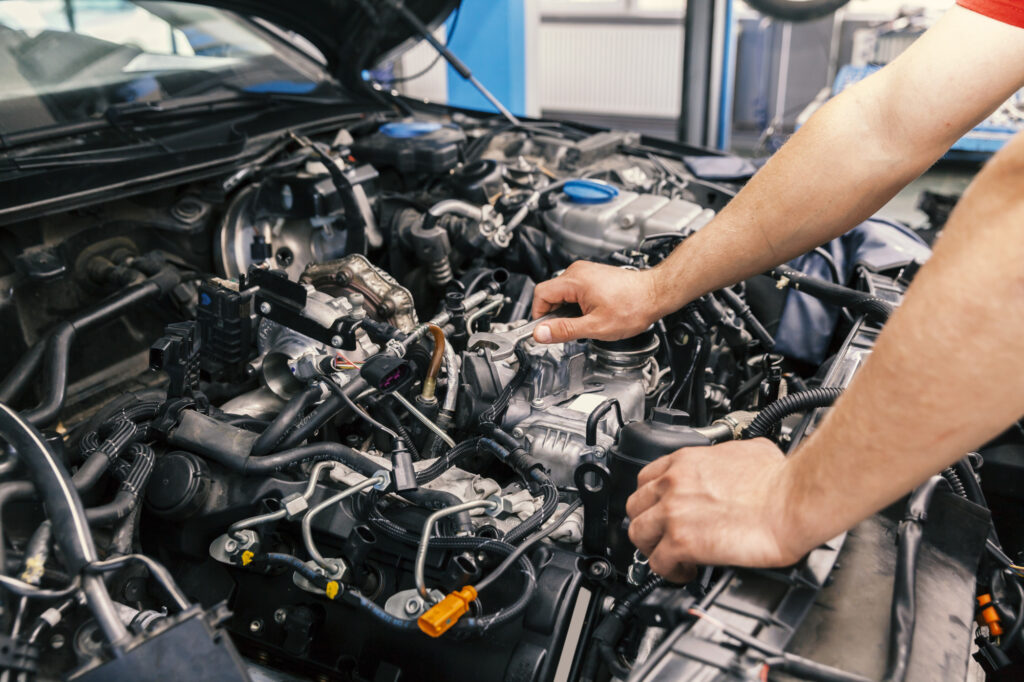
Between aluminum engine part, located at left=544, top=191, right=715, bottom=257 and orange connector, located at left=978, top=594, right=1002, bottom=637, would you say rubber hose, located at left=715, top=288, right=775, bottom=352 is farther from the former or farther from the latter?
orange connector, located at left=978, top=594, right=1002, bottom=637

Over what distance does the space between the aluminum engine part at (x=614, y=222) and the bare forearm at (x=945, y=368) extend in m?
1.06

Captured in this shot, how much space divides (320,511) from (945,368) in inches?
31.3

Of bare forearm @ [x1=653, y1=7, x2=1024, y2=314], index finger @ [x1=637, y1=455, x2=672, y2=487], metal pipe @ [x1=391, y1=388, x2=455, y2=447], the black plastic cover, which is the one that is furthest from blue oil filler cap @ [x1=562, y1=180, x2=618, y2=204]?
index finger @ [x1=637, y1=455, x2=672, y2=487]

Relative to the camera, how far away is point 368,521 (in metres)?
1.13

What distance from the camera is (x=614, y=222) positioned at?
1834 mm

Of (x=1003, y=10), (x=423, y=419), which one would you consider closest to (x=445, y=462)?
(x=423, y=419)

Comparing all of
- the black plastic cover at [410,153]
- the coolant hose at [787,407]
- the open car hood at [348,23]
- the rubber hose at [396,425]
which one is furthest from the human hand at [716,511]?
the open car hood at [348,23]

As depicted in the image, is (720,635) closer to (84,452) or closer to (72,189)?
(84,452)

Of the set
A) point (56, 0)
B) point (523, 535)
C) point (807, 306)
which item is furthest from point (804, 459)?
point (56, 0)

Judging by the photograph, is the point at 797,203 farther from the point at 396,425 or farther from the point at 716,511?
the point at 396,425

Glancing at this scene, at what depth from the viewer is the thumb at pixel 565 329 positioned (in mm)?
1365

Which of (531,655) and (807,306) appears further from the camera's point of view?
(807,306)

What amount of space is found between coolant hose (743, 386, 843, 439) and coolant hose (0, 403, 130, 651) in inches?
31.2

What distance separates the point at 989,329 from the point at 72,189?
4.80 feet
